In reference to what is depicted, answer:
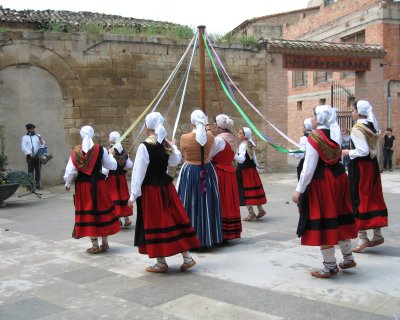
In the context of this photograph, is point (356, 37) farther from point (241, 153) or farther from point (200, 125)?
point (200, 125)

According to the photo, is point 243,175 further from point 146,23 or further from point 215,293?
point 146,23

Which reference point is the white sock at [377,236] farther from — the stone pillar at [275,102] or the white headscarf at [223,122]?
the stone pillar at [275,102]

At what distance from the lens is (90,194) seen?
19.6 feet

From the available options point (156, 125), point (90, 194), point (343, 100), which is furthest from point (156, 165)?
point (343, 100)

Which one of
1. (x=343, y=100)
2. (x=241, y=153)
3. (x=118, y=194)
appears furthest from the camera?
(x=343, y=100)

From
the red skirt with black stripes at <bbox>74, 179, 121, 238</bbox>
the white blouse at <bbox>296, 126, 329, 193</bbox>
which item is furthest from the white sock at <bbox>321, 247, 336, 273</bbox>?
the red skirt with black stripes at <bbox>74, 179, 121, 238</bbox>

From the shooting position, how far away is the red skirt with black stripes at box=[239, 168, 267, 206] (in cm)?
793

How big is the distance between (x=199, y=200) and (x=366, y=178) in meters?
1.96

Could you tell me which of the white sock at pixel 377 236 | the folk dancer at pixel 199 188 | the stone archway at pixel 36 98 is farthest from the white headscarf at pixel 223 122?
the stone archway at pixel 36 98

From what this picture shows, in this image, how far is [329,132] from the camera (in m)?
→ 4.73

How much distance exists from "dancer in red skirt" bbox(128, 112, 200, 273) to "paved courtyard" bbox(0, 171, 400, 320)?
28 centimetres

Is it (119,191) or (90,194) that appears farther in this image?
(119,191)

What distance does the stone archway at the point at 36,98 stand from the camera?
12445mm

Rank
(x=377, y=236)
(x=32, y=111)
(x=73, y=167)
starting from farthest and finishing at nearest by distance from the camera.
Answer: (x=32, y=111) → (x=73, y=167) → (x=377, y=236)
